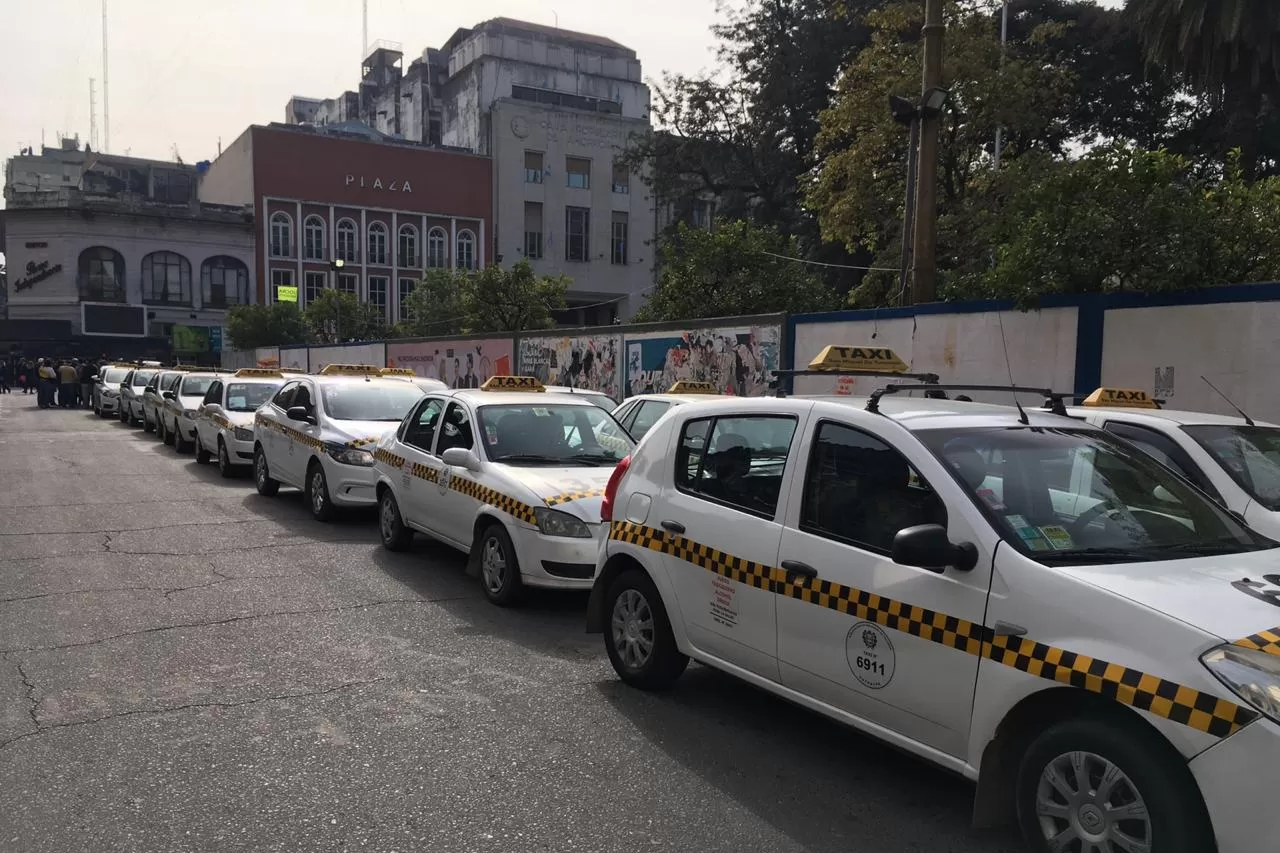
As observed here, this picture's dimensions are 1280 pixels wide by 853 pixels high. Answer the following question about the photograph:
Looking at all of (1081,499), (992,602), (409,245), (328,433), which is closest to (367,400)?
(328,433)

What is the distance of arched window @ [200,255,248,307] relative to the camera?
209ft

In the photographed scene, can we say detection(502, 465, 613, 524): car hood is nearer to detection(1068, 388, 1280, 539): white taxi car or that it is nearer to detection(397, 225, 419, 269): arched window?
detection(1068, 388, 1280, 539): white taxi car

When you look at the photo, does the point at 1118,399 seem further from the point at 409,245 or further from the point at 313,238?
the point at 409,245

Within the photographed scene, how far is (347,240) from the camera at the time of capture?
67.4 metres

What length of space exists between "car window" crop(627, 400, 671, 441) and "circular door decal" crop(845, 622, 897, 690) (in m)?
6.64

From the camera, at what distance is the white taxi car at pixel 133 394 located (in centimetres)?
2659

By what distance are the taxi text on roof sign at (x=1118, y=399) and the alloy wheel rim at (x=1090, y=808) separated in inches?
190

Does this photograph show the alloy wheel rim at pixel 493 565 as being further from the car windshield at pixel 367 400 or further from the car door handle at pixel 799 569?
the car windshield at pixel 367 400

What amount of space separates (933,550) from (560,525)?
369 cm

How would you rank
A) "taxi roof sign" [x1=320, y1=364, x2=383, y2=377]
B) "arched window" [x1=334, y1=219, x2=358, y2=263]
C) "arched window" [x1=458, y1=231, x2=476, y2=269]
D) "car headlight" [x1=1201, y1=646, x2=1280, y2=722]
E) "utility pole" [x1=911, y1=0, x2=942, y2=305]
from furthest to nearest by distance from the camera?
"arched window" [x1=458, y1=231, x2=476, y2=269] < "arched window" [x1=334, y1=219, x2=358, y2=263] < "taxi roof sign" [x1=320, y1=364, x2=383, y2=377] < "utility pole" [x1=911, y1=0, x2=942, y2=305] < "car headlight" [x1=1201, y1=646, x2=1280, y2=722]

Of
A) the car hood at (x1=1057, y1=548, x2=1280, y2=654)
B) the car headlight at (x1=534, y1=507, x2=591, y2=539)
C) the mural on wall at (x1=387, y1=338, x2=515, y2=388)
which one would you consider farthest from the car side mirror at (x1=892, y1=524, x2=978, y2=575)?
the mural on wall at (x1=387, y1=338, x2=515, y2=388)

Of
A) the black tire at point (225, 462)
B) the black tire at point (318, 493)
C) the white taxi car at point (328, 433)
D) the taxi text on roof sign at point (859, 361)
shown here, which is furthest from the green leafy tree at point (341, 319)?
the taxi text on roof sign at point (859, 361)

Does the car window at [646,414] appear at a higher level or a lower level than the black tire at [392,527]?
higher

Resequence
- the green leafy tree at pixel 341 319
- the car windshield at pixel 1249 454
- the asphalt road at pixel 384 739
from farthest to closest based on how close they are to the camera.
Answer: the green leafy tree at pixel 341 319 → the car windshield at pixel 1249 454 → the asphalt road at pixel 384 739
